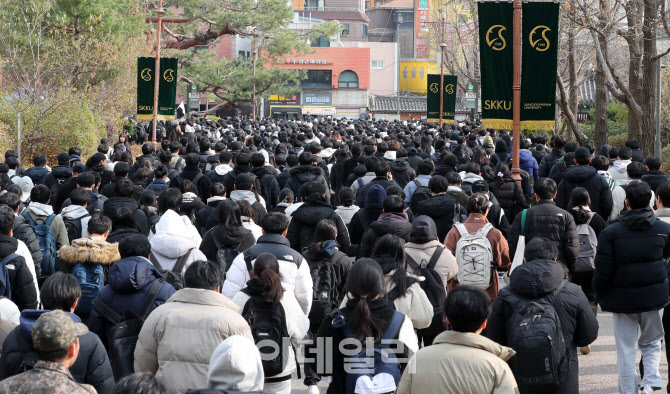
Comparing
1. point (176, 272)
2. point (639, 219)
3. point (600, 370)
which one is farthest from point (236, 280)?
point (600, 370)

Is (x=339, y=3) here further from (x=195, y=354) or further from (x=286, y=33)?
(x=195, y=354)

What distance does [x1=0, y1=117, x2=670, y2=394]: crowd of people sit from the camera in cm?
402

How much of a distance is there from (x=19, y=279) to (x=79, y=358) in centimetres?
207

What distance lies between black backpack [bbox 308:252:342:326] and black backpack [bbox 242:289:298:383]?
1396mm

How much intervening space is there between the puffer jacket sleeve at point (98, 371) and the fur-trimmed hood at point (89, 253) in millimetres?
1621

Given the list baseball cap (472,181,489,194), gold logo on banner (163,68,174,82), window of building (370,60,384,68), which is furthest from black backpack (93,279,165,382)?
window of building (370,60,384,68)

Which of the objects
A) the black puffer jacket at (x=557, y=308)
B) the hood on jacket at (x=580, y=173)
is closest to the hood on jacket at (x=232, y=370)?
the black puffer jacket at (x=557, y=308)

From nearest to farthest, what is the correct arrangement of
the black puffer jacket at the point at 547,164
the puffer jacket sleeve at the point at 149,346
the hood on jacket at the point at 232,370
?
the hood on jacket at the point at 232,370
the puffer jacket sleeve at the point at 149,346
the black puffer jacket at the point at 547,164

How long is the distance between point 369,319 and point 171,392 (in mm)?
1118

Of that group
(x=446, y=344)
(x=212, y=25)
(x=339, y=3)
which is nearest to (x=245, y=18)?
(x=212, y=25)

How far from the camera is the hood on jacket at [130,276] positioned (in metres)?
5.36

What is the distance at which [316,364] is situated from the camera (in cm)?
496

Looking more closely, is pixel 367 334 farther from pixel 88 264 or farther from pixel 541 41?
pixel 541 41

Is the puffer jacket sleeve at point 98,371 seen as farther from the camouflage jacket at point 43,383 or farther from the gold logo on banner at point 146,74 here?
the gold logo on banner at point 146,74
